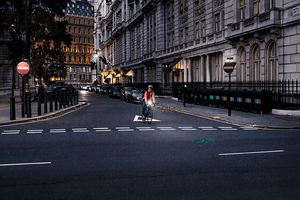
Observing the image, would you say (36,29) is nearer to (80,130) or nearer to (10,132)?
(10,132)

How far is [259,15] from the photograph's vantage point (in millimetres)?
21594

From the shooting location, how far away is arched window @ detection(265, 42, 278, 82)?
2133cm

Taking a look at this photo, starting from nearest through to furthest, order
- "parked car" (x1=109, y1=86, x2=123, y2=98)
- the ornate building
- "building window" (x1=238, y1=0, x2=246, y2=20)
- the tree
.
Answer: "building window" (x1=238, y1=0, x2=246, y2=20)
the tree
"parked car" (x1=109, y1=86, x2=123, y2=98)
the ornate building

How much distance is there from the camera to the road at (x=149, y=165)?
5.07 metres

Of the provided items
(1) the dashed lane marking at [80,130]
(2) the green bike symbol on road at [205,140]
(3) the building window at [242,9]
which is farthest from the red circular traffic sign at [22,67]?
(3) the building window at [242,9]

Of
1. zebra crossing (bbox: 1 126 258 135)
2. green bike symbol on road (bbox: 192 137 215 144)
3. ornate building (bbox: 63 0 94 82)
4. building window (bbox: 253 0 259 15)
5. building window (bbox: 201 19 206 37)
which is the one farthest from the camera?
ornate building (bbox: 63 0 94 82)

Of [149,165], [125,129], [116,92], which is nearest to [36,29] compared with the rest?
[116,92]

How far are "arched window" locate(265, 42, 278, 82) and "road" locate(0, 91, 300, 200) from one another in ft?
36.1

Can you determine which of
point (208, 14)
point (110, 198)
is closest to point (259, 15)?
point (208, 14)

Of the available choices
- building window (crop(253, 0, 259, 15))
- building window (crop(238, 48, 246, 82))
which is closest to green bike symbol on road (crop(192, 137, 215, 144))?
building window (crop(253, 0, 259, 15))

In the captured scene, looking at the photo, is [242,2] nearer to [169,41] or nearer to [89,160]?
[169,41]

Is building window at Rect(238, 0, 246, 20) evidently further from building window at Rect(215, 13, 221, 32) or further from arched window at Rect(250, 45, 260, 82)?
building window at Rect(215, 13, 221, 32)

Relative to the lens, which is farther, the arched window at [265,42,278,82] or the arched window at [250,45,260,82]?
the arched window at [250,45,260,82]

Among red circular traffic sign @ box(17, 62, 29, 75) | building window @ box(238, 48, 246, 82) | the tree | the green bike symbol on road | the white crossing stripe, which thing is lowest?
the green bike symbol on road
